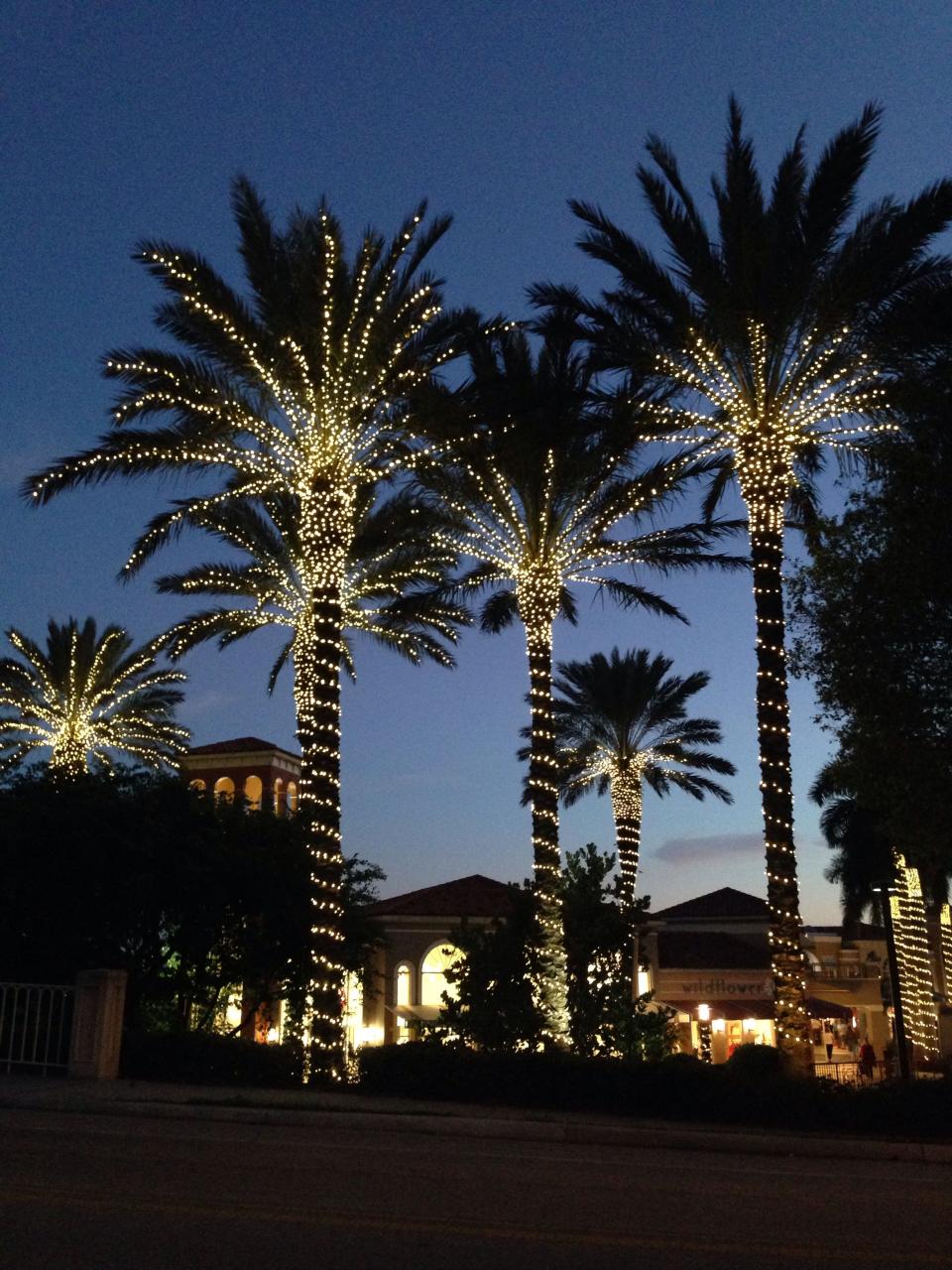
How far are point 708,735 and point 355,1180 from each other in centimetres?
3382

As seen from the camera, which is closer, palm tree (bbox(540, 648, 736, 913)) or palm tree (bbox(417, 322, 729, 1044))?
palm tree (bbox(417, 322, 729, 1044))

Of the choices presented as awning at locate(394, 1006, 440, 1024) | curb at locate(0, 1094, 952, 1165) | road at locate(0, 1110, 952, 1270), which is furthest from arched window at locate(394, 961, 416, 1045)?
road at locate(0, 1110, 952, 1270)

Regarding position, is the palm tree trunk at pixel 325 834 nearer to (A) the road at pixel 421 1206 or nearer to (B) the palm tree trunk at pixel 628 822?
(A) the road at pixel 421 1206

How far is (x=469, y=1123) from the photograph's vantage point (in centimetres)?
1309

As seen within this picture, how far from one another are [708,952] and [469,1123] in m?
40.5

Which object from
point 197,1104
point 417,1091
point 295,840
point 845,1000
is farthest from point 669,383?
point 845,1000

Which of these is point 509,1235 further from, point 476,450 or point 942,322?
point 476,450

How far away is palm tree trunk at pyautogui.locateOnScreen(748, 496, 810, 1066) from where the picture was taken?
1789 cm

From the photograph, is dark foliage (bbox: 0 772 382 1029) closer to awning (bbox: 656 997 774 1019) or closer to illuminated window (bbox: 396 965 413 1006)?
illuminated window (bbox: 396 965 413 1006)

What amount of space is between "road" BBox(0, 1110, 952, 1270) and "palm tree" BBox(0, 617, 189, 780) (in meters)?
29.6

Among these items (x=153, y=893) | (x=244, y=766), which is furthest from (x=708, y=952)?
(x=153, y=893)

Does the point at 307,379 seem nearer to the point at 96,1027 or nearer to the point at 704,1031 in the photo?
the point at 96,1027

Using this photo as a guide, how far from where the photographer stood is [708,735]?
41.5 meters

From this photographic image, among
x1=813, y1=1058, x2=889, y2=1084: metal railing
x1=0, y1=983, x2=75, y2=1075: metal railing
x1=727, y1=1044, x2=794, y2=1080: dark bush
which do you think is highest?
x1=0, y1=983, x2=75, y2=1075: metal railing
